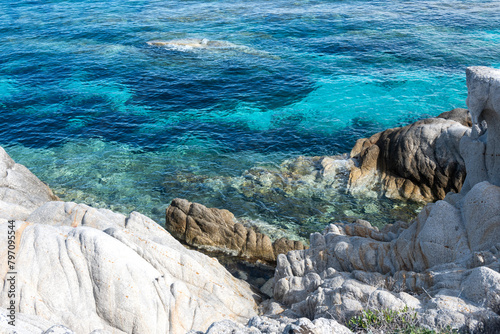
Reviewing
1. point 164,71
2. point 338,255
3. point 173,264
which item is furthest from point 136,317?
point 164,71

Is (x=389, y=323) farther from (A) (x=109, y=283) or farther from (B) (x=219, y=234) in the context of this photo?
(B) (x=219, y=234)

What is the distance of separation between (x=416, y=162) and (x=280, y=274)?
1383 centimetres

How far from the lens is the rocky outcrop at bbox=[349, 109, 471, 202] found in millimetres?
26094

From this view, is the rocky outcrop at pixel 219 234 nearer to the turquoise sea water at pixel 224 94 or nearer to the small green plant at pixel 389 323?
the turquoise sea water at pixel 224 94

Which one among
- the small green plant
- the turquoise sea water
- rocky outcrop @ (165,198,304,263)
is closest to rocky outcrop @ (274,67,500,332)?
the small green plant

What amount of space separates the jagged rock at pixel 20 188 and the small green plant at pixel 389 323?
19.0m

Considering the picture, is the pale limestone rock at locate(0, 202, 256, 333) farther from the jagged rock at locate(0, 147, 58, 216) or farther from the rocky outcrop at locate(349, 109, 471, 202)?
the rocky outcrop at locate(349, 109, 471, 202)

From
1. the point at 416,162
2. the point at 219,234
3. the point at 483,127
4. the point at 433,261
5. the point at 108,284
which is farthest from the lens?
the point at 416,162

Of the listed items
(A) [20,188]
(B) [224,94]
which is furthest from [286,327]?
(B) [224,94]

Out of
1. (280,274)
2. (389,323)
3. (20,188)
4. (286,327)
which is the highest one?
(389,323)

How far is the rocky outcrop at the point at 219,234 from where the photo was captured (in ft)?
75.3

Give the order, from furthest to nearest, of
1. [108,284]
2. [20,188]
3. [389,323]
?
1. [20,188]
2. [108,284]
3. [389,323]

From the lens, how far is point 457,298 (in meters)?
11.8

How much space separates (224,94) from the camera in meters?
44.2
